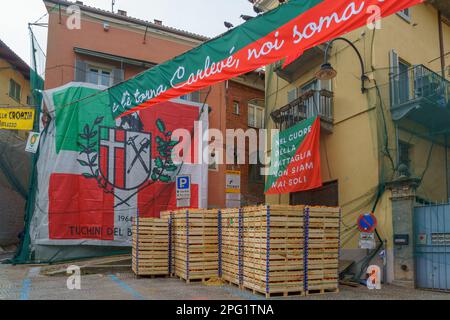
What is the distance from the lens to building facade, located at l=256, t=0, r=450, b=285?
1283 cm

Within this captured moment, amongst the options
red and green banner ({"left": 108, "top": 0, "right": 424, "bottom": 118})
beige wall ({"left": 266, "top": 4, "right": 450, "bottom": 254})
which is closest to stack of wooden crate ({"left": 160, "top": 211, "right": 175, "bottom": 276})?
red and green banner ({"left": 108, "top": 0, "right": 424, "bottom": 118})

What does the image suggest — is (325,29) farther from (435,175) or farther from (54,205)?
(54,205)

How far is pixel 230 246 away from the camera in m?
12.6

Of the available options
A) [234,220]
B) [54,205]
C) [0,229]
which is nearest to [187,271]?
[234,220]

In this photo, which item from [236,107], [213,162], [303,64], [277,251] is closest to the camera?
[277,251]

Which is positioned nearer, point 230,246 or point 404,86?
point 230,246

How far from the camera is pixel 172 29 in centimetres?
2161

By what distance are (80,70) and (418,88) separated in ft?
44.0

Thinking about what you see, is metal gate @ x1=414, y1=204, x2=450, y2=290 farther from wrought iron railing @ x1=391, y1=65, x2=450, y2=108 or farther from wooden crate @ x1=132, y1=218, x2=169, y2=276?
wooden crate @ x1=132, y1=218, x2=169, y2=276

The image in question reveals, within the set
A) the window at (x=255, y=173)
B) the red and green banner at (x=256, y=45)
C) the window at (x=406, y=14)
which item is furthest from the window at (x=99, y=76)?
the window at (x=406, y=14)

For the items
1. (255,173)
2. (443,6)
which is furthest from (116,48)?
(443,6)

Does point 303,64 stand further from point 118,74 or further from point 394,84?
point 118,74

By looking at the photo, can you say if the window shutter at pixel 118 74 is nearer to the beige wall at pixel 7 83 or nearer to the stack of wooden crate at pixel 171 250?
the beige wall at pixel 7 83

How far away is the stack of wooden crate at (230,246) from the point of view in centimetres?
1209
